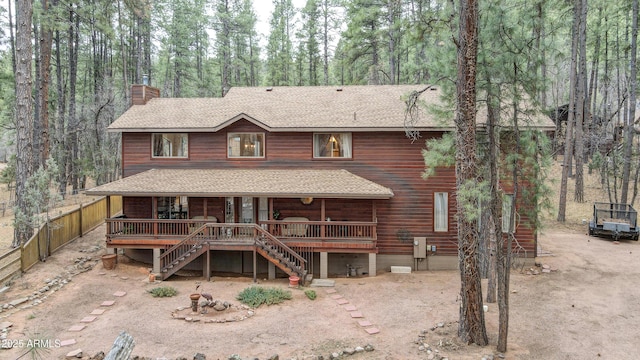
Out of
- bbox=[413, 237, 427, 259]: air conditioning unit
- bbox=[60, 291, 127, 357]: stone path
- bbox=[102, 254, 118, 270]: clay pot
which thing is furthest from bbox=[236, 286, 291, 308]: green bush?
bbox=[102, 254, 118, 270]: clay pot

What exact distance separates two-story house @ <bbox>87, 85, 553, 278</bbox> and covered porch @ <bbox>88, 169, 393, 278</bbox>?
0.04 m

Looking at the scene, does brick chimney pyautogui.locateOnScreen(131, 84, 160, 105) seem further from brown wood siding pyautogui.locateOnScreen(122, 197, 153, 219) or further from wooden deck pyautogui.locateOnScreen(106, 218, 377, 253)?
wooden deck pyautogui.locateOnScreen(106, 218, 377, 253)

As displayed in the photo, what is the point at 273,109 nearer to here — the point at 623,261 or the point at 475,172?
the point at 475,172

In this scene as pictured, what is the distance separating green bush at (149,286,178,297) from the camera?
42.6ft

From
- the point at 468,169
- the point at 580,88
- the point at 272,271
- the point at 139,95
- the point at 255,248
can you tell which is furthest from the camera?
the point at 580,88

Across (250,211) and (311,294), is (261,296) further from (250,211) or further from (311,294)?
(250,211)

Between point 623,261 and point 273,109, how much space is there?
15.5 metres

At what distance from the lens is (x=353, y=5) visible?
2952 cm

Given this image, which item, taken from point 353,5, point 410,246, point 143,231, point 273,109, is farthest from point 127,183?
point 353,5

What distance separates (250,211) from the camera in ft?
55.6

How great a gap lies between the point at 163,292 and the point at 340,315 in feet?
19.1

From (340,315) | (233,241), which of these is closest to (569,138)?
(340,315)

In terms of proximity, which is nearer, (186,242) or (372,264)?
(186,242)

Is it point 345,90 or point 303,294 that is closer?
point 303,294
